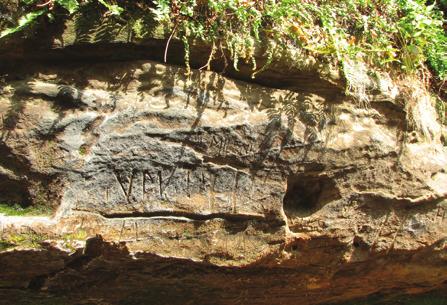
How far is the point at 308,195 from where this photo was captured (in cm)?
400

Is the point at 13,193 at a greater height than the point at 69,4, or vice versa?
the point at 69,4

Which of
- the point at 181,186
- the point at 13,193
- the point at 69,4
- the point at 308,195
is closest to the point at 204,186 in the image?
the point at 181,186

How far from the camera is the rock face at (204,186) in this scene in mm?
3250

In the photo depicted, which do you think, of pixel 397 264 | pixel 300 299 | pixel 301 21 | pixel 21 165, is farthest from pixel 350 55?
pixel 21 165

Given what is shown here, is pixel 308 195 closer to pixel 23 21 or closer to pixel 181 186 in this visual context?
pixel 181 186

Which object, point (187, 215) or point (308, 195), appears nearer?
point (187, 215)

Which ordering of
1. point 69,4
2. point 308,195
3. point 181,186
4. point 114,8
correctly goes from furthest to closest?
1. point 308,195
2. point 181,186
3. point 114,8
4. point 69,4

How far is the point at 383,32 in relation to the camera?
165 inches

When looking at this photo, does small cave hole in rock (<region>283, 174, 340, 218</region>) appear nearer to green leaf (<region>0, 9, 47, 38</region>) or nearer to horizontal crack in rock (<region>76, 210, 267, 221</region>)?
horizontal crack in rock (<region>76, 210, 267, 221</region>)

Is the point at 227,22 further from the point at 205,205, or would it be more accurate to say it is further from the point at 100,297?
the point at 100,297

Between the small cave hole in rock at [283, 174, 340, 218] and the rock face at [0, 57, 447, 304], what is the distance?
0.01 meters

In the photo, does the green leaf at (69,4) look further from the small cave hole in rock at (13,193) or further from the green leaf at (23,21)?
the small cave hole in rock at (13,193)

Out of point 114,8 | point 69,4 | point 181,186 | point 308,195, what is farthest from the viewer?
point 308,195

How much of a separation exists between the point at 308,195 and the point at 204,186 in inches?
37.6
